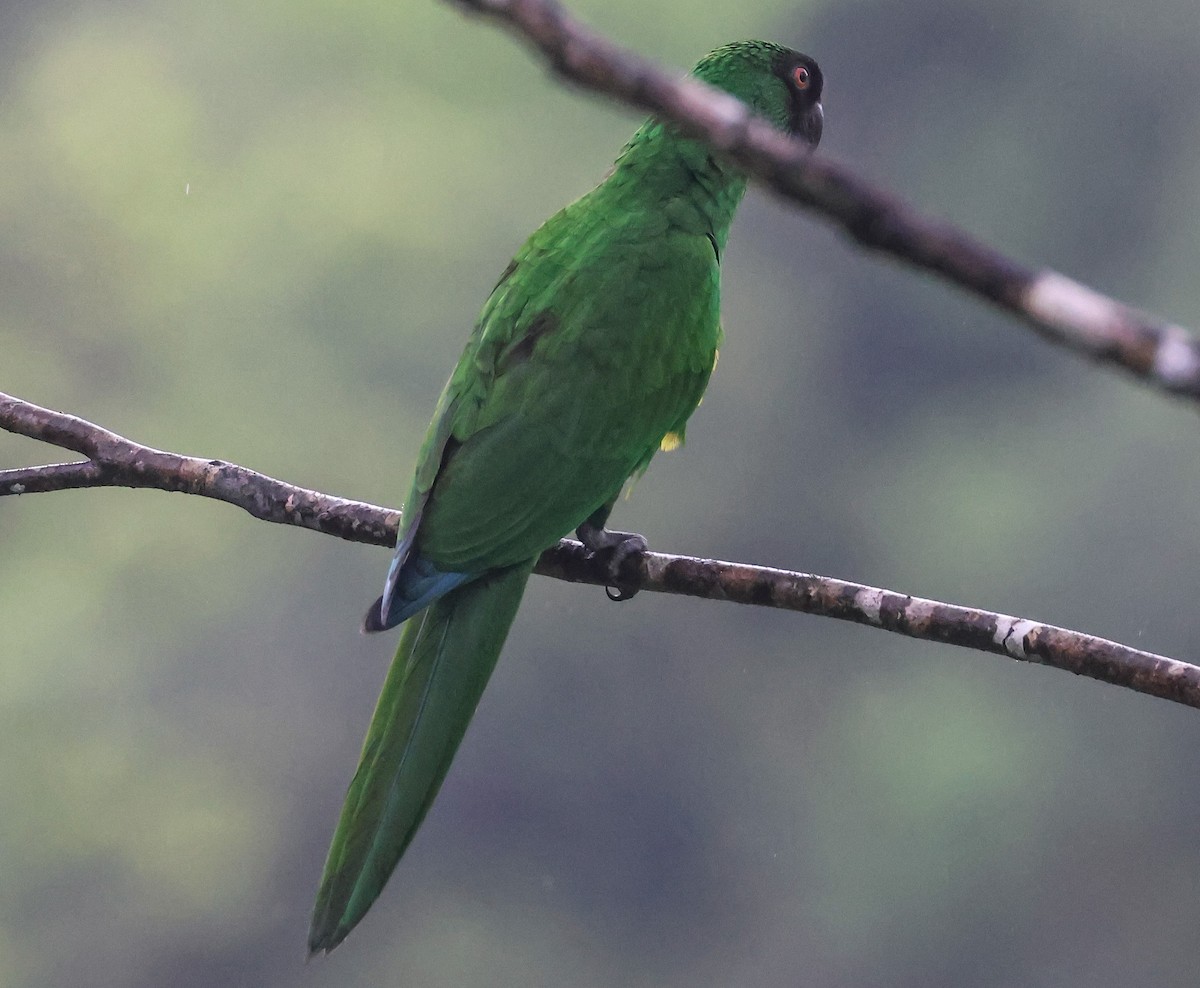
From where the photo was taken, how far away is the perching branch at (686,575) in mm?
1886

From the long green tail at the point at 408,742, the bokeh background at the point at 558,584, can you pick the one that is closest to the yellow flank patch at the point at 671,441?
the long green tail at the point at 408,742

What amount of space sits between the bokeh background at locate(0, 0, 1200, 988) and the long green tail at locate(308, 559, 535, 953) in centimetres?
1531

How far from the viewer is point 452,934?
63.0 ft

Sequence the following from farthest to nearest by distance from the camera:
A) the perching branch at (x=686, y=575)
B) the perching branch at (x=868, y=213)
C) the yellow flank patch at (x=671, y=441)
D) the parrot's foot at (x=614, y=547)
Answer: the yellow flank patch at (x=671, y=441)
the parrot's foot at (x=614, y=547)
the perching branch at (x=686, y=575)
the perching branch at (x=868, y=213)

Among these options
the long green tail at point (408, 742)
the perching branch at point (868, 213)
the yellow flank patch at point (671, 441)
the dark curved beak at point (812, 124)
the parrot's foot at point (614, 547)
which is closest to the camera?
the perching branch at point (868, 213)

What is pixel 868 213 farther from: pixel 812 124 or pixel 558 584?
pixel 558 584

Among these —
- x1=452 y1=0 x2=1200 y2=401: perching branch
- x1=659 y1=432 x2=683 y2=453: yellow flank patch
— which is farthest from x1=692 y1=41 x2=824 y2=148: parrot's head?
x1=452 y1=0 x2=1200 y2=401: perching branch

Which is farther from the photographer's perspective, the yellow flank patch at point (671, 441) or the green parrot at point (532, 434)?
the yellow flank patch at point (671, 441)

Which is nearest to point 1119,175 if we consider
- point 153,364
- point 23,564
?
point 153,364

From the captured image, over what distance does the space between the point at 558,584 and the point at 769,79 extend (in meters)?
14.6

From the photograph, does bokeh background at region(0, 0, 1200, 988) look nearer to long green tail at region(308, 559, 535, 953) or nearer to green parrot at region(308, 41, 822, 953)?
green parrot at region(308, 41, 822, 953)

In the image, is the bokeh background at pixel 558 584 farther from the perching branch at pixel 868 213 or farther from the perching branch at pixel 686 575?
the perching branch at pixel 868 213

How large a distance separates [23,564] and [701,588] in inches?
753

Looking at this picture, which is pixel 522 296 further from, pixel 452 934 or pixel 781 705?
pixel 781 705
